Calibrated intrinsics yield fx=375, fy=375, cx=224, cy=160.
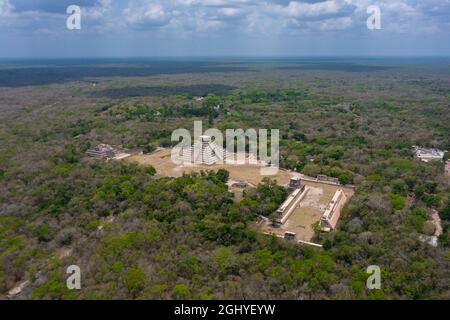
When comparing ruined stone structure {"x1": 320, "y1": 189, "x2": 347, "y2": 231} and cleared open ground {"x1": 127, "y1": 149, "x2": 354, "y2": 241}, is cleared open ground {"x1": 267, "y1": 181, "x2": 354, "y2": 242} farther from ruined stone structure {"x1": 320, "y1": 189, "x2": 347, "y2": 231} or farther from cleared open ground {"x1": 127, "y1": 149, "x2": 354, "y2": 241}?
ruined stone structure {"x1": 320, "y1": 189, "x2": 347, "y2": 231}

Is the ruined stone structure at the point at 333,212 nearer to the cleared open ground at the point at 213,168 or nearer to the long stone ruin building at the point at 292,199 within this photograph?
the long stone ruin building at the point at 292,199

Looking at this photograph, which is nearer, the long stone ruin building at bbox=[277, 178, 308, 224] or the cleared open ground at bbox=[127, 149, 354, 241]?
the cleared open ground at bbox=[127, 149, 354, 241]

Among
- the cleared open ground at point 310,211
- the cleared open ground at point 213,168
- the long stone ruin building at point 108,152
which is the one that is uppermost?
the long stone ruin building at point 108,152

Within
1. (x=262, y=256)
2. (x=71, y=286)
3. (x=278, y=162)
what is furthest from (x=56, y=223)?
(x=278, y=162)

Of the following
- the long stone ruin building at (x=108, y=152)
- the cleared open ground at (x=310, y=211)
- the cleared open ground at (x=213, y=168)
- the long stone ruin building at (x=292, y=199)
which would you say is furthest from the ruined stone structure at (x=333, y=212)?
the long stone ruin building at (x=108, y=152)

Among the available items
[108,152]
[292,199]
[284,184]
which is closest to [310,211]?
[292,199]

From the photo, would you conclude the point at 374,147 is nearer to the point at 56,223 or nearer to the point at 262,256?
the point at 262,256

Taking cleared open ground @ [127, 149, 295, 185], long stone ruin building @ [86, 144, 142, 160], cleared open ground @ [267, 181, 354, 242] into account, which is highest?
long stone ruin building @ [86, 144, 142, 160]

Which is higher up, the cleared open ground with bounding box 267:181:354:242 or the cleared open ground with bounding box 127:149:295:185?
the cleared open ground with bounding box 127:149:295:185

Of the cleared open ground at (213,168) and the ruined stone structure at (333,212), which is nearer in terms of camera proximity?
the ruined stone structure at (333,212)

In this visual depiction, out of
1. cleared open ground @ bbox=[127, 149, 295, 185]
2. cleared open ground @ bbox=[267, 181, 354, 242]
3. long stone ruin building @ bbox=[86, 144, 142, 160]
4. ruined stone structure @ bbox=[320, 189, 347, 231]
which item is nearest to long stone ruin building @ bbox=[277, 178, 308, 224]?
cleared open ground @ bbox=[267, 181, 354, 242]

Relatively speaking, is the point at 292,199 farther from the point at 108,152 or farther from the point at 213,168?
the point at 108,152
